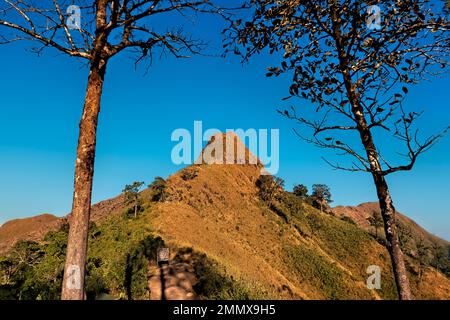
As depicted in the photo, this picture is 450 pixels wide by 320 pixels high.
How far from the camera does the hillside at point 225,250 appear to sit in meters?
17.8

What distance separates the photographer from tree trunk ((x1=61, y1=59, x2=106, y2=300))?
13.2ft

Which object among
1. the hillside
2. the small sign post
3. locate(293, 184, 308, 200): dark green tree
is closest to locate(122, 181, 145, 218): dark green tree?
the hillside

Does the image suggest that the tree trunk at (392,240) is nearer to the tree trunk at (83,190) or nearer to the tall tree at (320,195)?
the tree trunk at (83,190)

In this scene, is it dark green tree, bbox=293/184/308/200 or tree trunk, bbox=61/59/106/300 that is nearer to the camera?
tree trunk, bbox=61/59/106/300

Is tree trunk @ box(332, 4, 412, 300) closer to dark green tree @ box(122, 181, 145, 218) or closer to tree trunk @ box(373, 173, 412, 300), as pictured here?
tree trunk @ box(373, 173, 412, 300)

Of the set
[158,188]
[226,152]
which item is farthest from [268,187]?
[158,188]

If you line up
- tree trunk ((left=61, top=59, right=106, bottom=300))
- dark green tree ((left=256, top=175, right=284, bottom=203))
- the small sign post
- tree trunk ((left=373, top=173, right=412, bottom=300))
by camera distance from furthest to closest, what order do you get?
dark green tree ((left=256, top=175, right=284, bottom=203)), the small sign post, tree trunk ((left=373, top=173, right=412, bottom=300)), tree trunk ((left=61, top=59, right=106, bottom=300))

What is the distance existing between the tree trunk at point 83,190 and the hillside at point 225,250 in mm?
10422

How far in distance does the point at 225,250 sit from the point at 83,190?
3922cm

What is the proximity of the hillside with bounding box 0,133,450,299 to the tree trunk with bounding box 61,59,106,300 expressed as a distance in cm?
1042

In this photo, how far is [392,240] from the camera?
436cm

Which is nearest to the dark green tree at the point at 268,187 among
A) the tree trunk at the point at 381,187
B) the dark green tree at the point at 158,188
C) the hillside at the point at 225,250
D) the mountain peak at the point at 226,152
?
the hillside at the point at 225,250

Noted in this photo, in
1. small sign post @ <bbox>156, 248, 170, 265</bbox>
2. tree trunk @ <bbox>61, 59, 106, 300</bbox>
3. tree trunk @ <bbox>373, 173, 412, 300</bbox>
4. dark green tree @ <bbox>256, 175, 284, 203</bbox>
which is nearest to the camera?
tree trunk @ <bbox>61, 59, 106, 300</bbox>
